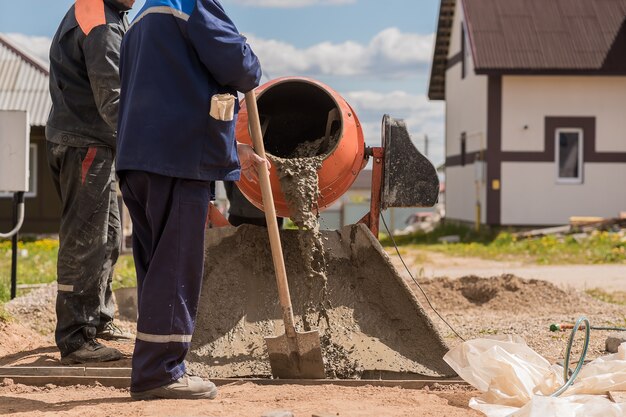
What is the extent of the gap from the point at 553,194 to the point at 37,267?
Result: 11.0m

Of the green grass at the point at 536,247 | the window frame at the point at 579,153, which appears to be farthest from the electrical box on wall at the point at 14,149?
the window frame at the point at 579,153

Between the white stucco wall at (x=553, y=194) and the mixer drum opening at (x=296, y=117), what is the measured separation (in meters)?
13.6

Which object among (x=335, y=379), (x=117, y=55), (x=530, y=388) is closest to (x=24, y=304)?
(x=117, y=55)

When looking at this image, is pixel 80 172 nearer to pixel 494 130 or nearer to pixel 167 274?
pixel 167 274

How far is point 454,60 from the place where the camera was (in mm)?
23516

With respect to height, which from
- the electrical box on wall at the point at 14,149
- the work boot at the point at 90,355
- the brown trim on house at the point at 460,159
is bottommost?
the work boot at the point at 90,355

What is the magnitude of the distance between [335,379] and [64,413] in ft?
4.51

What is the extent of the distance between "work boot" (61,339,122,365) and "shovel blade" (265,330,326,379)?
1.04 metres

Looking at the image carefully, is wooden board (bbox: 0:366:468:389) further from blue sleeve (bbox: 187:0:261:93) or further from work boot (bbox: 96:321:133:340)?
blue sleeve (bbox: 187:0:261:93)

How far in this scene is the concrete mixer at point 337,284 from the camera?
4.91 metres

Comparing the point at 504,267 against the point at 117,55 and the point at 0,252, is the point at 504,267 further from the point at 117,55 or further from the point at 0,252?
the point at 117,55

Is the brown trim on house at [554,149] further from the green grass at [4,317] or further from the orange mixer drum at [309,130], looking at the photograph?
the green grass at [4,317]

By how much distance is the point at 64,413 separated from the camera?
3.81 metres

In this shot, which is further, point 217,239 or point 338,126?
point 338,126
